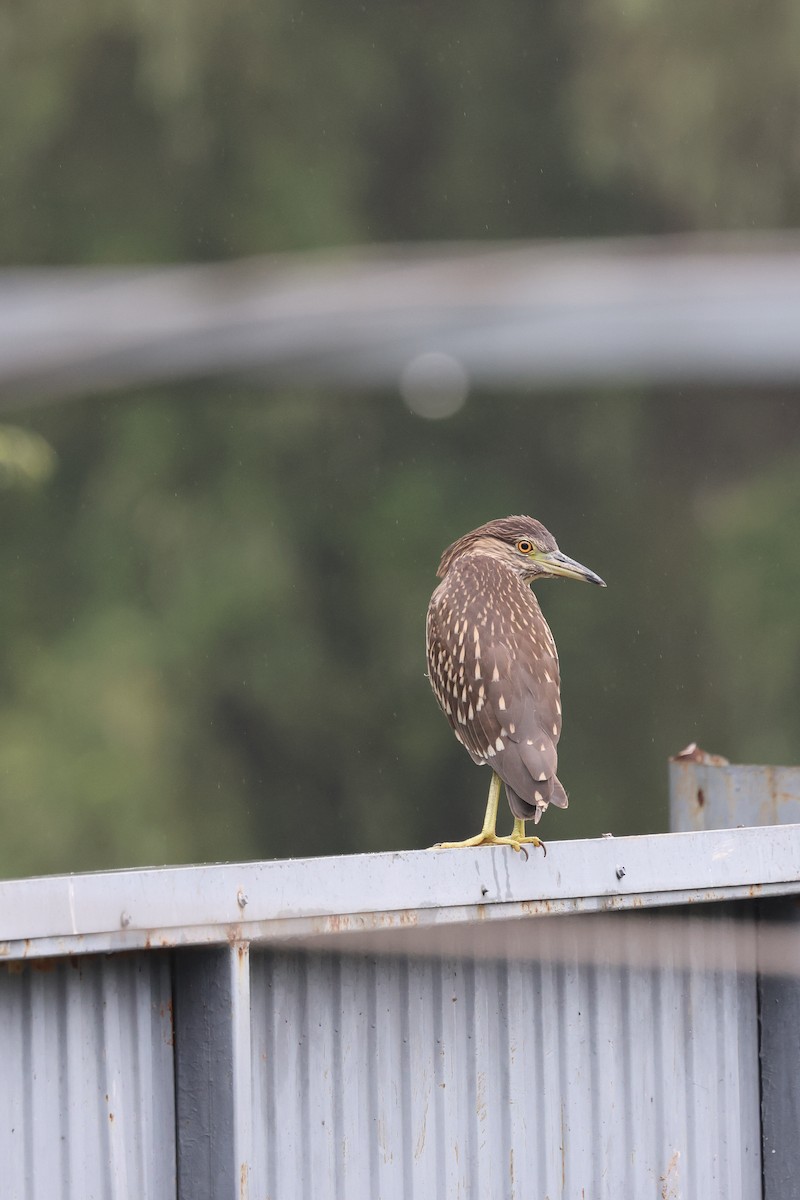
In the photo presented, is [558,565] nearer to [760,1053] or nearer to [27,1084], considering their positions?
[760,1053]

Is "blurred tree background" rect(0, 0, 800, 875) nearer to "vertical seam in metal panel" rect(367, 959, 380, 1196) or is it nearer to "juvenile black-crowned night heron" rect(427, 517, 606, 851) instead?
"juvenile black-crowned night heron" rect(427, 517, 606, 851)

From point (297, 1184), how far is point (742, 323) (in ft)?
34.2

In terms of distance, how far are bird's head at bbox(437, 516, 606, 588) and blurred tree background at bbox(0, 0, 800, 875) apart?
20.6ft

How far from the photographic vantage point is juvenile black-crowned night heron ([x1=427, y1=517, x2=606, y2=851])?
10.5 ft

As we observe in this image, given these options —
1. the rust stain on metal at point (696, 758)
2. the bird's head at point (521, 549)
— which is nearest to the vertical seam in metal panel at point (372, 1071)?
the rust stain on metal at point (696, 758)

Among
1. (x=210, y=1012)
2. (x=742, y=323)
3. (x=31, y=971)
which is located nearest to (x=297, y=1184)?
(x=210, y=1012)

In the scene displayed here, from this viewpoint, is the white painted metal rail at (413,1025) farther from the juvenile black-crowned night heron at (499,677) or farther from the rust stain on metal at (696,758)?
the rust stain on metal at (696,758)

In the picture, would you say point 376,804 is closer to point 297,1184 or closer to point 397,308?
point 397,308

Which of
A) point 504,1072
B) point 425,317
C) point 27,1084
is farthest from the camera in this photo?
point 425,317

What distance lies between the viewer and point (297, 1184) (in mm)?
2418

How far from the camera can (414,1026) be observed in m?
2.54

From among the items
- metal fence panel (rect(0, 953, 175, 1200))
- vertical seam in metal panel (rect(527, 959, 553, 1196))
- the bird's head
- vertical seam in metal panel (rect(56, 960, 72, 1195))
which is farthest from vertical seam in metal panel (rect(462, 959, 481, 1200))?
the bird's head

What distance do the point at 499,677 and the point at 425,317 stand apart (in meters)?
9.62

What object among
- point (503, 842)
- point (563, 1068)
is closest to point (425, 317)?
point (503, 842)
